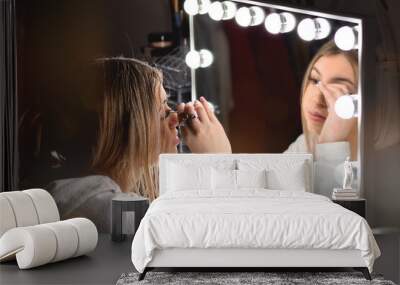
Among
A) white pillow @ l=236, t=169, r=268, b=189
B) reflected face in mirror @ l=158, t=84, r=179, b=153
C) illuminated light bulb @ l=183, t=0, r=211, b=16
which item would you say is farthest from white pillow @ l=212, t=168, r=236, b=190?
illuminated light bulb @ l=183, t=0, r=211, b=16

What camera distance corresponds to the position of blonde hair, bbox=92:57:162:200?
707cm

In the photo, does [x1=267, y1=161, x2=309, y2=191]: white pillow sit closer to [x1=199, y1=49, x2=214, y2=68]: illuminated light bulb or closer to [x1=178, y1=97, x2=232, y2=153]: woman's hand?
[x1=178, y1=97, x2=232, y2=153]: woman's hand

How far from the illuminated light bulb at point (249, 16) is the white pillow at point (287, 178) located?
164 cm

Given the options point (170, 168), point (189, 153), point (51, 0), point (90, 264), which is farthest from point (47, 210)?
point (51, 0)

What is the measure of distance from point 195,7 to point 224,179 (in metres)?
1.98

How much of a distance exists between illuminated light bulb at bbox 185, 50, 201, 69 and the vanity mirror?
11 millimetres

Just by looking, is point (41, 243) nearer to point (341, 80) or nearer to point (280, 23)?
point (280, 23)

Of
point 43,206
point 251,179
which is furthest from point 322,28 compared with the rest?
point 43,206

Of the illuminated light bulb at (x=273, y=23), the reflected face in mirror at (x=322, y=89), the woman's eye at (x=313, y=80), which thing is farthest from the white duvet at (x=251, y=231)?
the illuminated light bulb at (x=273, y=23)

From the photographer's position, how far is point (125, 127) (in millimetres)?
7070

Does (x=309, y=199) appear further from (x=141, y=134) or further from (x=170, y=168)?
(x=141, y=134)

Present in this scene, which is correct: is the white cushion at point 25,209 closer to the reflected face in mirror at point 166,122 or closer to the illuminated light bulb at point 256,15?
the reflected face in mirror at point 166,122

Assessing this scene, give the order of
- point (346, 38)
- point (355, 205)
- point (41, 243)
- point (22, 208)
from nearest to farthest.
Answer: point (41, 243) < point (22, 208) < point (355, 205) < point (346, 38)

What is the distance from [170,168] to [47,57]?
6.01 ft
